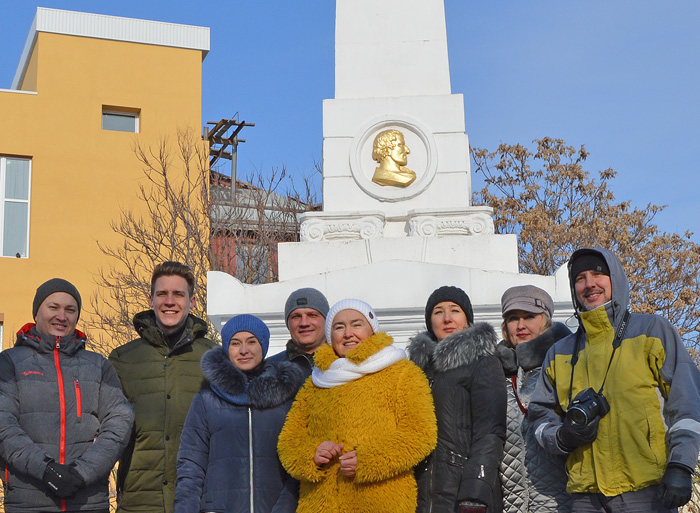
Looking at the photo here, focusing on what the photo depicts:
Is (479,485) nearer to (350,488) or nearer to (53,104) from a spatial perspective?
(350,488)

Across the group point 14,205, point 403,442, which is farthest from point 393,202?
point 14,205

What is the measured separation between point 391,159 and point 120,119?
1118cm

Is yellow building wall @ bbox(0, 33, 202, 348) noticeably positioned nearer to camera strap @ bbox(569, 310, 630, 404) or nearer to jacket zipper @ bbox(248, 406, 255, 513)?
jacket zipper @ bbox(248, 406, 255, 513)

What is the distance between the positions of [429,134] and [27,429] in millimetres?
5265

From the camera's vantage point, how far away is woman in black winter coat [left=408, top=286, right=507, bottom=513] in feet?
14.0

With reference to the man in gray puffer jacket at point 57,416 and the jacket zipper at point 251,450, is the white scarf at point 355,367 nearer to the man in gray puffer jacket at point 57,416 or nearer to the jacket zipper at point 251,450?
the jacket zipper at point 251,450

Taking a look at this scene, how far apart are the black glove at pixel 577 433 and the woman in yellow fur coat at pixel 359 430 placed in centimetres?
58

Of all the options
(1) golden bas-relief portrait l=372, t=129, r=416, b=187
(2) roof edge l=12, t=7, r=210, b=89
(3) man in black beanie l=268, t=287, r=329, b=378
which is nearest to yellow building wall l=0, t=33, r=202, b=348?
(2) roof edge l=12, t=7, r=210, b=89

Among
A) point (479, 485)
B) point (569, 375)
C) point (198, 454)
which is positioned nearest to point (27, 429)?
point (198, 454)

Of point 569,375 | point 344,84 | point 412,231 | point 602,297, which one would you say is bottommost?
point 569,375

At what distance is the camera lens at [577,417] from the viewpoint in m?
3.93

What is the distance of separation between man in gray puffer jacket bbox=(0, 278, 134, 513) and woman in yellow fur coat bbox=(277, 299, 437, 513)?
916 mm

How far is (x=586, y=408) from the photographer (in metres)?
3.94

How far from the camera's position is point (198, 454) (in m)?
4.60
